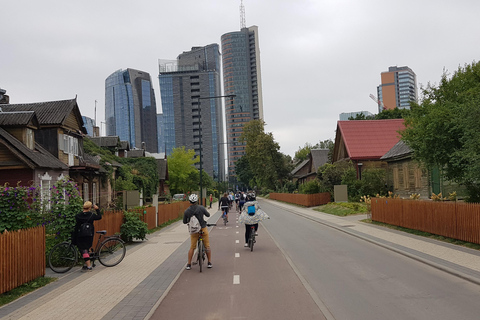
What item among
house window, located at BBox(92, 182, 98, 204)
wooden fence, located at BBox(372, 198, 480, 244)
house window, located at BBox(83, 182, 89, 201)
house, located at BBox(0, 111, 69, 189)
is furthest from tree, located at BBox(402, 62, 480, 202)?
house window, located at BBox(92, 182, 98, 204)

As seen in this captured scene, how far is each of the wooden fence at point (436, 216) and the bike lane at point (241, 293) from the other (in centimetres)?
592

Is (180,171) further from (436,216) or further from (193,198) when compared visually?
(193,198)

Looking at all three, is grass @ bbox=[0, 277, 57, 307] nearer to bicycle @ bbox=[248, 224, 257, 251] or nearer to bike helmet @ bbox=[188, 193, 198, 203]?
bike helmet @ bbox=[188, 193, 198, 203]

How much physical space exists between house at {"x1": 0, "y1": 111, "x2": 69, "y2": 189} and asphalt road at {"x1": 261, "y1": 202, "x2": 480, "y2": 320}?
1555 cm

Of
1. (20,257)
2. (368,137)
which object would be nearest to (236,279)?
(20,257)

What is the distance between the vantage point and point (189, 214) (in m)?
11.0

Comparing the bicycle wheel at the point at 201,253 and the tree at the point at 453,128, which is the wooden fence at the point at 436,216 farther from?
the bicycle wheel at the point at 201,253

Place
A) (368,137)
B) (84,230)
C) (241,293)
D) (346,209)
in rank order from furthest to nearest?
1. (368,137)
2. (346,209)
3. (84,230)
4. (241,293)

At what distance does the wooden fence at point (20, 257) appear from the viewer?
826 cm

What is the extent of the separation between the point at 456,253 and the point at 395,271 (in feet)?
10.8

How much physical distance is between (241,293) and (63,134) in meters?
22.5

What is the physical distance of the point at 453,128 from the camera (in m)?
15.1

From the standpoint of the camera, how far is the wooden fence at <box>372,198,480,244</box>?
13.5 meters

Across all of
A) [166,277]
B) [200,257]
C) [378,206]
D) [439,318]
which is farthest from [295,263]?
[378,206]
